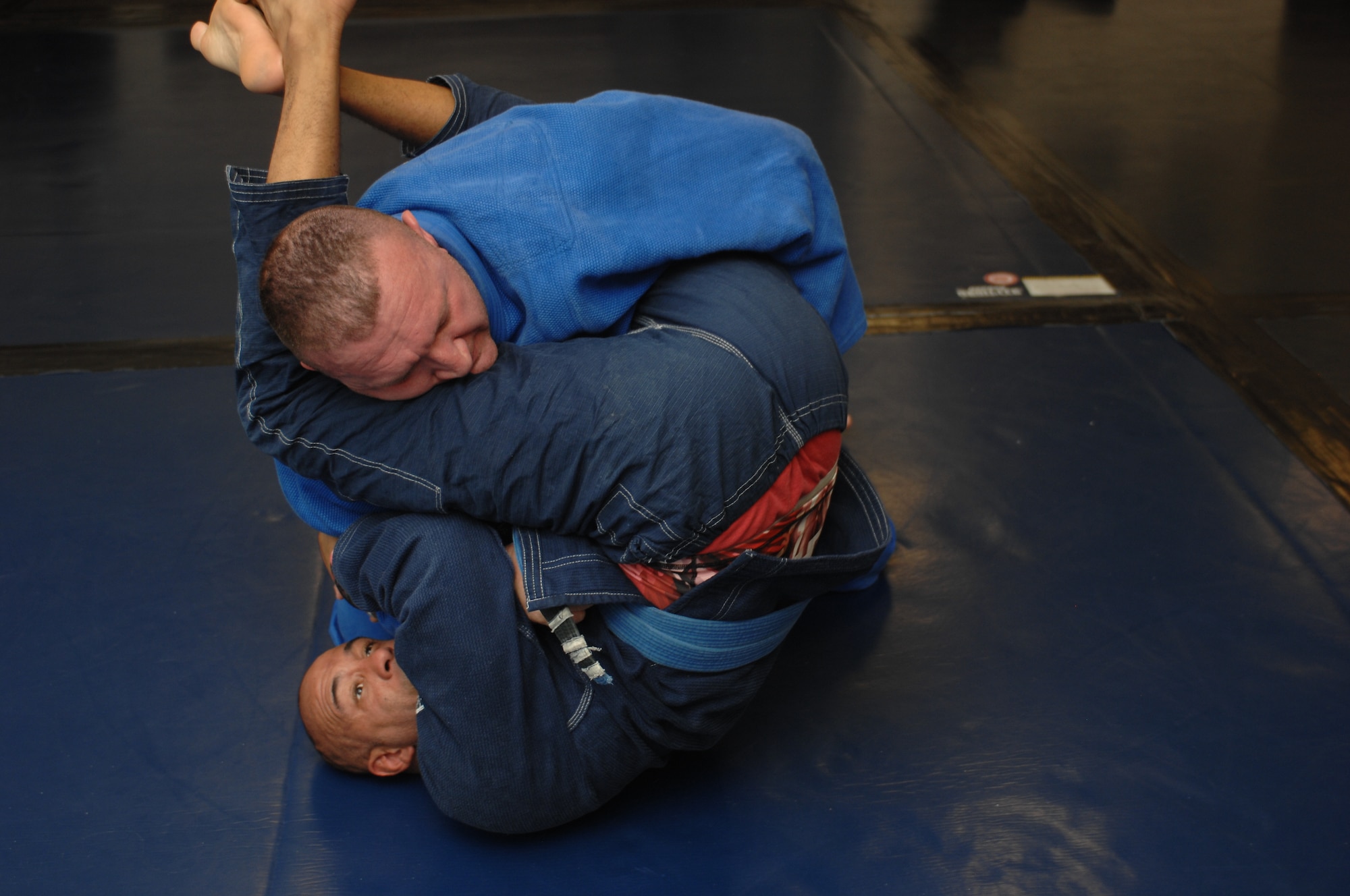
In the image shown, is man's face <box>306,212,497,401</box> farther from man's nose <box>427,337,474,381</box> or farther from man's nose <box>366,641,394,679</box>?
man's nose <box>366,641,394,679</box>

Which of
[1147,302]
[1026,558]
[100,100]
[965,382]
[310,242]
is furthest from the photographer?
[100,100]

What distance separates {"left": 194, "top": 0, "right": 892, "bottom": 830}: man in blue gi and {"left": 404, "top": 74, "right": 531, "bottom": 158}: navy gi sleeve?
27 centimetres

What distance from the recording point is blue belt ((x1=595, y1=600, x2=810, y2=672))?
1482 millimetres

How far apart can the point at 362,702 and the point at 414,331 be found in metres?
0.60

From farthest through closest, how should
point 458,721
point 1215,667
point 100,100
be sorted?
point 100,100 < point 1215,667 < point 458,721

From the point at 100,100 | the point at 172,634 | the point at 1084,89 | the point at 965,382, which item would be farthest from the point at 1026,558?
the point at 100,100

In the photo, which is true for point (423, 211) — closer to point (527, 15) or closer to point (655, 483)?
point (655, 483)

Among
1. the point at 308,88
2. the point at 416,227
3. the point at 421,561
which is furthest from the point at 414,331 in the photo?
the point at 308,88

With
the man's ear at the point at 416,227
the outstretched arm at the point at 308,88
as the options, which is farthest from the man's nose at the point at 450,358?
the outstretched arm at the point at 308,88

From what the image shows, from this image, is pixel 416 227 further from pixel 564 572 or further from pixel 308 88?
pixel 564 572

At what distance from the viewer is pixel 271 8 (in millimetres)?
1611

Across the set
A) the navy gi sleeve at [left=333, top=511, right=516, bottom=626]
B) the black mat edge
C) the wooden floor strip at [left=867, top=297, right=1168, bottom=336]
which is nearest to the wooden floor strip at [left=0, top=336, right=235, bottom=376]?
the navy gi sleeve at [left=333, top=511, right=516, bottom=626]

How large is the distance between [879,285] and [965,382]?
21.7 inches

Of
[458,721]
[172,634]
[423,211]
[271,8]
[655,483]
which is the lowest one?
[172,634]
